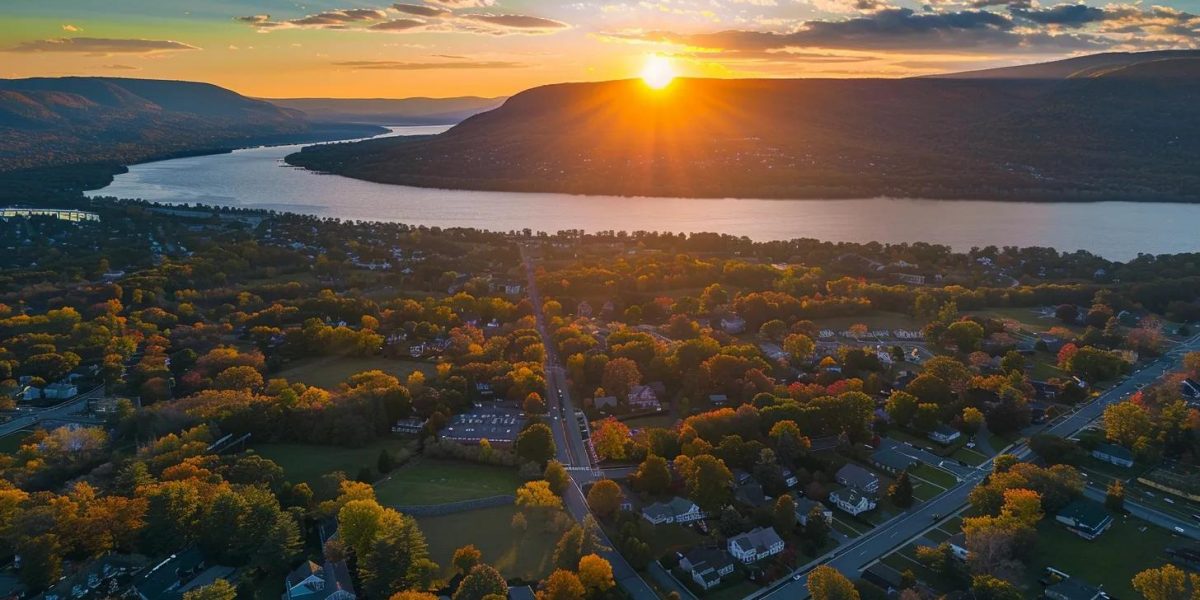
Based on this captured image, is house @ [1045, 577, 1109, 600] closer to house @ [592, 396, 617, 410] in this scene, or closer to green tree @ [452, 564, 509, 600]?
green tree @ [452, 564, 509, 600]

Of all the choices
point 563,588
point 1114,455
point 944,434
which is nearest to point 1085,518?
point 1114,455

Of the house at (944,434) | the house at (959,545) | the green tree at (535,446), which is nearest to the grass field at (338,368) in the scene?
the green tree at (535,446)

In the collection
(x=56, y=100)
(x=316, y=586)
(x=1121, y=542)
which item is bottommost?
(x=316, y=586)

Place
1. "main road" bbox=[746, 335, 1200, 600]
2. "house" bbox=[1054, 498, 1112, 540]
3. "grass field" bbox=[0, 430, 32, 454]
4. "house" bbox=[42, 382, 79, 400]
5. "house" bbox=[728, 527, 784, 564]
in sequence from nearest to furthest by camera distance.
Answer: "main road" bbox=[746, 335, 1200, 600] < "house" bbox=[728, 527, 784, 564] < "house" bbox=[1054, 498, 1112, 540] < "grass field" bbox=[0, 430, 32, 454] < "house" bbox=[42, 382, 79, 400]

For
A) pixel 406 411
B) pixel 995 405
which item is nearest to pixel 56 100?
pixel 406 411

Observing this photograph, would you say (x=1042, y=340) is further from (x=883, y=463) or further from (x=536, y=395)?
(x=536, y=395)

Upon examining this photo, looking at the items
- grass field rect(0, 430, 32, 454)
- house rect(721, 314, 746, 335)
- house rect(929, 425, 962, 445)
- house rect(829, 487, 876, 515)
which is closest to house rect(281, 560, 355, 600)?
house rect(829, 487, 876, 515)

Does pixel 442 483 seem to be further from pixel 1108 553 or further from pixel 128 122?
pixel 128 122
